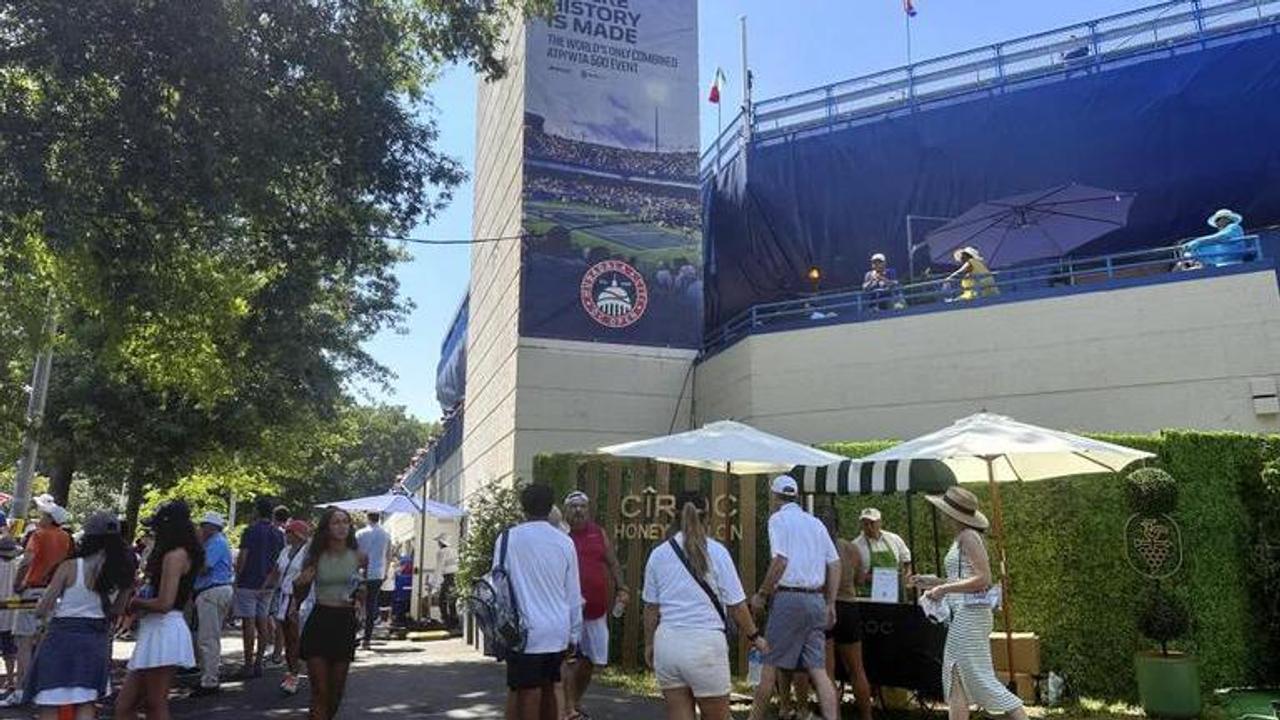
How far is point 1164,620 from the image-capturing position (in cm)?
737

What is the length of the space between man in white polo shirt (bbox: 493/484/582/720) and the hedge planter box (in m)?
5.08

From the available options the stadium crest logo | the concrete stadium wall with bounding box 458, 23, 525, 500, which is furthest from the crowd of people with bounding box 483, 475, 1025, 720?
the stadium crest logo

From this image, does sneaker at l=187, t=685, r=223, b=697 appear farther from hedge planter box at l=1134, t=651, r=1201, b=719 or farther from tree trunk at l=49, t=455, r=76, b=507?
tree trunk at l=49, t=455, r=76, b=507

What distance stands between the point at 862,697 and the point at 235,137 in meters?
8.05

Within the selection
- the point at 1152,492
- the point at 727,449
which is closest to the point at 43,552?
the point at 727,449

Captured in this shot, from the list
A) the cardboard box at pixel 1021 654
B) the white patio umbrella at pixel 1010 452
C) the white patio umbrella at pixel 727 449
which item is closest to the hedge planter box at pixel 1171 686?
the cardboard box at pixel 1021 654

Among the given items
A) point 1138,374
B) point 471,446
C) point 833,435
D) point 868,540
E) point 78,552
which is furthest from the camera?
point 471,446

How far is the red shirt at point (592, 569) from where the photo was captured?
22.3 ft

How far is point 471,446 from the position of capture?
20.1 m

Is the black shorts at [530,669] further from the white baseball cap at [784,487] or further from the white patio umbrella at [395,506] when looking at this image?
the white patio umbrella at [395,506]

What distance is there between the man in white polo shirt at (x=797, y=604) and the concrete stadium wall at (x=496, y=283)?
895cm

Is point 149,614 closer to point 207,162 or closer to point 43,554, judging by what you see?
point 43,554

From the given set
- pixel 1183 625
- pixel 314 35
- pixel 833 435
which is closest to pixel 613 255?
pixel 833 435

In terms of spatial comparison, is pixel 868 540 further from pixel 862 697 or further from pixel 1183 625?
pixel 1183 625
